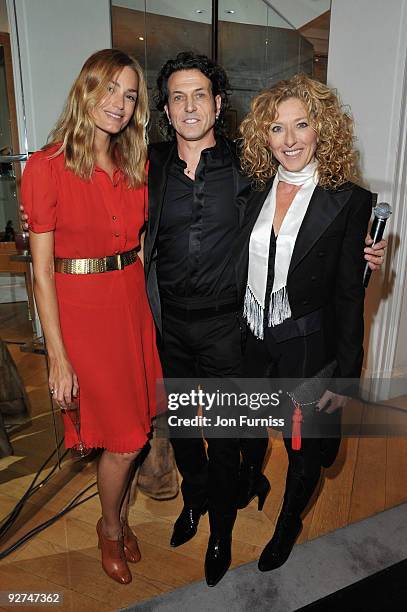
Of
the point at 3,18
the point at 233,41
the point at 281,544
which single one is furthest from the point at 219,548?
the point at 233,41

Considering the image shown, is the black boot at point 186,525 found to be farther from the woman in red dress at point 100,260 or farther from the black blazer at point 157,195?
the black blazer at point 157,195

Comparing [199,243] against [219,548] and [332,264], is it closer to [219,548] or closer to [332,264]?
[332,264]

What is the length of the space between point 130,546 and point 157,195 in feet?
4.73

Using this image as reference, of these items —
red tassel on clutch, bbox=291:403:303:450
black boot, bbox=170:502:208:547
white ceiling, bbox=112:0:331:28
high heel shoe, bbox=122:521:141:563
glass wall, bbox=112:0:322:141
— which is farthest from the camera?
white ceiling, bbox=112:0:331:28

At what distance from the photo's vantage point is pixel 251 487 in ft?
7.75

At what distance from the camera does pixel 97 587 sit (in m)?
1.87

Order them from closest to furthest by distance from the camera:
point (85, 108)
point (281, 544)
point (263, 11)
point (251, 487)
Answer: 1. point (85, 108)
2. point (281, 544)
3. point (251, 487)
4. point (263, 11)

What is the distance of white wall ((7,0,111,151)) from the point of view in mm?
1687

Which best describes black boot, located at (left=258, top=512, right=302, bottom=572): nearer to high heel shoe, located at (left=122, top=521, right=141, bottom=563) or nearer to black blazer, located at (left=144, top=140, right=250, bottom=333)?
high heel shoe, located at (left=122, top=521, right=141, bottom=563)

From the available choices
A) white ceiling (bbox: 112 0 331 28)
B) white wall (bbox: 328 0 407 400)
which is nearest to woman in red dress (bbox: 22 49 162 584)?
white wall (bbox: 328 0 407 400)

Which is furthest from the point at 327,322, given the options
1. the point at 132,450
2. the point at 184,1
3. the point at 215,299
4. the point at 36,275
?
the point at 184,1

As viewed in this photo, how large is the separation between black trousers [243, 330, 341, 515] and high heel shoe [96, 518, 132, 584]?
26.8 inches

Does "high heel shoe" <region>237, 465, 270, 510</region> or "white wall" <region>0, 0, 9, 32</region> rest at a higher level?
"white wall" <region>0, 0, 9, 32</region>

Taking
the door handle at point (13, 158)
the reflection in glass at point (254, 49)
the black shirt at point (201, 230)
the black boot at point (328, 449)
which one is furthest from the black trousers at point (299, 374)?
the reflection in glass at point (254, 49)
